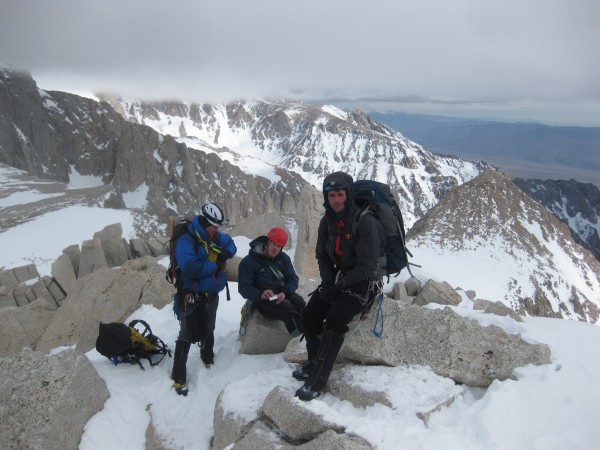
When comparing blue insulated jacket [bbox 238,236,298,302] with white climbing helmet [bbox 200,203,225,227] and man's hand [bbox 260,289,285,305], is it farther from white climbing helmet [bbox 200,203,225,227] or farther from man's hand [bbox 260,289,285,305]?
white climbing helmet [bbox 200,203,225,227]

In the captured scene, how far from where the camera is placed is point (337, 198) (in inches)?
264

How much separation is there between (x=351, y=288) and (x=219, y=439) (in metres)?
3.49

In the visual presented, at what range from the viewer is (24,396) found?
7004 millimetres

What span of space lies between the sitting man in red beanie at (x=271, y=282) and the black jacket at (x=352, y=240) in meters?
1.86

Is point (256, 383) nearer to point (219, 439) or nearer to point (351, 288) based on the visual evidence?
point (219, 439)

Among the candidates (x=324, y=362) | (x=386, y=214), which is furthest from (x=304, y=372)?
(x=386, y=214)

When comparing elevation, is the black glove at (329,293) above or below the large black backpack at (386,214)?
below

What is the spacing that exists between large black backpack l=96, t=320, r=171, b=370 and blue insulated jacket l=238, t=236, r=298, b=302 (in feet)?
9.37

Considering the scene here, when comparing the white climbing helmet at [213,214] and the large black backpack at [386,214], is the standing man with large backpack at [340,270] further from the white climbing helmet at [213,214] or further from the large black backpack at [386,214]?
the white climbing helmet at [213,214]

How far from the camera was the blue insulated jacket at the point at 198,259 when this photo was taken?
8.06 m

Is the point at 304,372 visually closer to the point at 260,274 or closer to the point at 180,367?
the point at 260,274

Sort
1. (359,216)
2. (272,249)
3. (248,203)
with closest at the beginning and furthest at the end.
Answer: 1. (359,216)
2. (272,249)
3. (248,203)

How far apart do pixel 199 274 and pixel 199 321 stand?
1354 millimetres

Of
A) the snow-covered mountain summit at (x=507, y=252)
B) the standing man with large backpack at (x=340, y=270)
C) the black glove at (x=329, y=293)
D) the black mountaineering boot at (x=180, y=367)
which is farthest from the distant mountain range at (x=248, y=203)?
the black mountaineering boot at (x=180, y=367)
